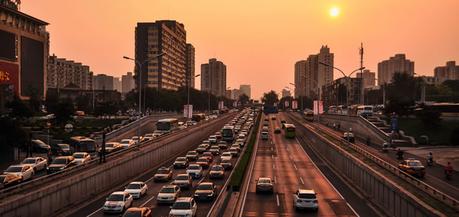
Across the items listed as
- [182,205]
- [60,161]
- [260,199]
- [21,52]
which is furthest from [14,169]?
[21,52]

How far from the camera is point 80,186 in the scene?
116 ft

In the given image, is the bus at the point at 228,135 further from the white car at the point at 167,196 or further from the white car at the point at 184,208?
the white car at the point at 184,208

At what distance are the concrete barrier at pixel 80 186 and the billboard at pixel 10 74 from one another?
67.6 meters

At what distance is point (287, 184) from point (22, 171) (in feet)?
75.8

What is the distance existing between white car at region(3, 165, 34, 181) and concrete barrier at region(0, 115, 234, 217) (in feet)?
22.1

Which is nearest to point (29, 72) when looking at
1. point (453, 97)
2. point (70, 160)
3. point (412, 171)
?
point (70, 160)

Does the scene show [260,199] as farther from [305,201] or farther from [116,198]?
[116,198]

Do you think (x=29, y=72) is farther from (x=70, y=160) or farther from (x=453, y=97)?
(x=453, y=97)

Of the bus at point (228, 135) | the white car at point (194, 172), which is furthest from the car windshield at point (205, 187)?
the bus at point (228, 135)

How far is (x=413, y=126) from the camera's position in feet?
303

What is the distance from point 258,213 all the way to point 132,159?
21.9m

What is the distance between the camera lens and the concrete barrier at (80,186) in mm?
27078

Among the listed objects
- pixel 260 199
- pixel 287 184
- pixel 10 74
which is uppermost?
pixel 10 74

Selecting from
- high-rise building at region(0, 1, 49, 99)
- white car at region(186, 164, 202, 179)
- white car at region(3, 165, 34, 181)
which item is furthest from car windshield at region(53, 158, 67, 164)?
high-rise building at region(0, 1, 49, 99)
